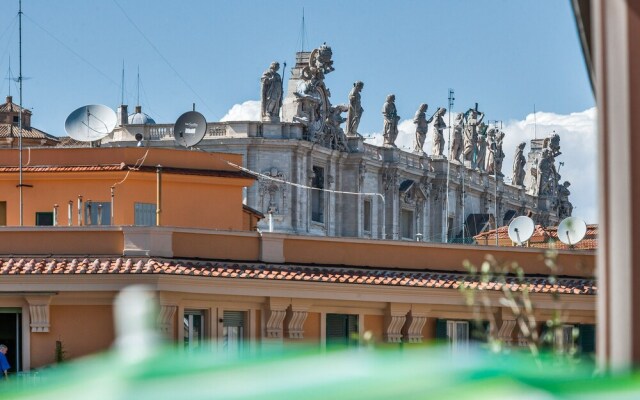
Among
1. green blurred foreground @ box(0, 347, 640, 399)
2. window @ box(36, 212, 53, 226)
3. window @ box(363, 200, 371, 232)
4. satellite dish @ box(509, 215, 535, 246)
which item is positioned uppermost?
Answer: window @ box(363, 200, 371, 232)

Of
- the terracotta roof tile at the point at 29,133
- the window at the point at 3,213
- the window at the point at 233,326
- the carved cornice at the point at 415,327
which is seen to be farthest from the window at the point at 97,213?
the terracotta roof tile at the point at 29,133

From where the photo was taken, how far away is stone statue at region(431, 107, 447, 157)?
93812 millimetres

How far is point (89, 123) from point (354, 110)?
41.0 m

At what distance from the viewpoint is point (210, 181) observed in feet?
131

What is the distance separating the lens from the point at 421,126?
92.7m

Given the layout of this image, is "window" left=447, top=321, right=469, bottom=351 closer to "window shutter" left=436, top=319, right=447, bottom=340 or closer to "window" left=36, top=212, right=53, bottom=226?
"window shutter" left=436, top=319, right=447, bottom=340

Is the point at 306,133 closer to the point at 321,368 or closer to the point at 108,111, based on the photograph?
the point at 108,111

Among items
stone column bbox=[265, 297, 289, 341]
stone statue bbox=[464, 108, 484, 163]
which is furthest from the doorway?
stone statue bbox=[464, 108, 484, 163]

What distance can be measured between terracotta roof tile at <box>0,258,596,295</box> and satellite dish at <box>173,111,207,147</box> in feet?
47.6

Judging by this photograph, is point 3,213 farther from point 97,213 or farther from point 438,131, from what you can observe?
point 438,131

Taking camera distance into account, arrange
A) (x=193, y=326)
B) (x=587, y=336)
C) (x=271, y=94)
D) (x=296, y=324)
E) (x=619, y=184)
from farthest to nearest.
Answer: (x=271, y=94)
(x=587, y=336)
(x=296, y=324)
(x=193, y=326)
(x=619, y=184)

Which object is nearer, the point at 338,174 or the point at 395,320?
the point at 395,320

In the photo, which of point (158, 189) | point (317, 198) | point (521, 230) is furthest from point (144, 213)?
point (317, 198)

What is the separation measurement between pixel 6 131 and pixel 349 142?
54.6ft
